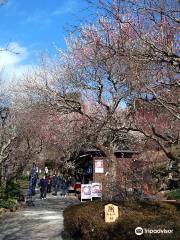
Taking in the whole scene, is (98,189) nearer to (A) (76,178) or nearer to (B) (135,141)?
(B) (135,141)

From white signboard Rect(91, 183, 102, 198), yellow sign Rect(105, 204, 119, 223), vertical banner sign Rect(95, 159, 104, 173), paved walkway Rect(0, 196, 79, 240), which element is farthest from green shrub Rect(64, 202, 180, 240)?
vertical banner sign Rect(95, 159, 104, 173)

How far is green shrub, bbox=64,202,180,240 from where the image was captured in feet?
30.4

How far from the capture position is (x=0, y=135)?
27484mm

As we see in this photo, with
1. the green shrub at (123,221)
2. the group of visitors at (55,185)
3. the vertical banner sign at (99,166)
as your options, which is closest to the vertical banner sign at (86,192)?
the vertical banner sign at (99,166)

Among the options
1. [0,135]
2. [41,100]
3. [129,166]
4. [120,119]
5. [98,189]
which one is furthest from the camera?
[0,135]

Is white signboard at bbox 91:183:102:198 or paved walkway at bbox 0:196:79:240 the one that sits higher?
white signboard at bbox 91:183:102:198

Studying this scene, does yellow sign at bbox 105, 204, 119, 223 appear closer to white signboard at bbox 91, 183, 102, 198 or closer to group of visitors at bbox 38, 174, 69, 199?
white signboard at bbox 91, 183, 102, 198

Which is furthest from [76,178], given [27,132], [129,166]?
[129,166]

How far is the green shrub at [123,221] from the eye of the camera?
9.27 m

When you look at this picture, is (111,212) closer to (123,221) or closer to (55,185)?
(123,221)

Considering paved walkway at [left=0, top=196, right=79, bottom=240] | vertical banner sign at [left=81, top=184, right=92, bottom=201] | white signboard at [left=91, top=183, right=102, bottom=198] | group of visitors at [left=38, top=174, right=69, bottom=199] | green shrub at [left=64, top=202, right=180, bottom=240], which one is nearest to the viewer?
green shrub at [left=64, top=202, right=180, bottom=240]

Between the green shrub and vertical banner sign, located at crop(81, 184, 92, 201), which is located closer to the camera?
the green shrub

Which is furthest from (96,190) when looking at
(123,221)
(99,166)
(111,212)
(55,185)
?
(55,185)

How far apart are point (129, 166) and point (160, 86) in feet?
25.3
